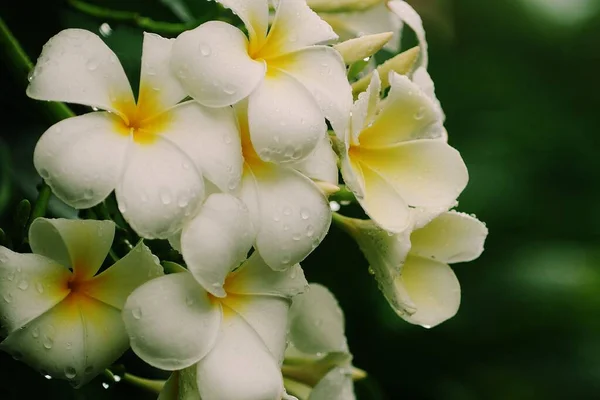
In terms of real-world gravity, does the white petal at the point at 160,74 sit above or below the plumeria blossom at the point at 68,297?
above

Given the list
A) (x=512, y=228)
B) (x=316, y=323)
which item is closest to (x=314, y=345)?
(x=316, y=323)

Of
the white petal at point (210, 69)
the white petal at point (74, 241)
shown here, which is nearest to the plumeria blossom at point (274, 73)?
the white petal at point (210, 69)

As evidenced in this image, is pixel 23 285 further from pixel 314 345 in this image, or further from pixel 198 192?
pixel 314 345

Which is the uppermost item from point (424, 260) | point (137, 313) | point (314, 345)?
point (137, 313)

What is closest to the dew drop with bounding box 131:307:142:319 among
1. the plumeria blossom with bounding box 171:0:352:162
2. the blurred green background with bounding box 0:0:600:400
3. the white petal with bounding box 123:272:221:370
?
the white petal with bounding box 123:272:221:370

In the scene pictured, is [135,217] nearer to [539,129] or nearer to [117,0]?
[117,0]

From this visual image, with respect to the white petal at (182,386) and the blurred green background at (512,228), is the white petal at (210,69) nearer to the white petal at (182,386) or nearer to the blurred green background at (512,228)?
the white petal at (182,386)

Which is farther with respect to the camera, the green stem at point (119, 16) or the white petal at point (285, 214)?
the green stem at point (119, 16)
